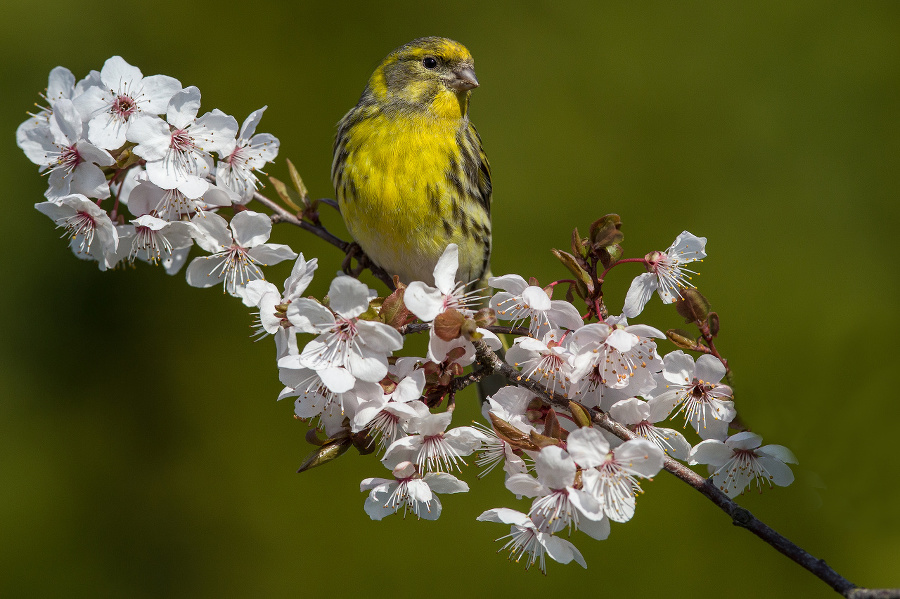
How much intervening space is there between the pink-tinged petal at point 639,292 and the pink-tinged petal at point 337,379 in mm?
554

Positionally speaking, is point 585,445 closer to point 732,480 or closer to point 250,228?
point 732,480

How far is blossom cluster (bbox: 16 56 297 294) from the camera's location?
63.6 inches

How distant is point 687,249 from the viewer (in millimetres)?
1551

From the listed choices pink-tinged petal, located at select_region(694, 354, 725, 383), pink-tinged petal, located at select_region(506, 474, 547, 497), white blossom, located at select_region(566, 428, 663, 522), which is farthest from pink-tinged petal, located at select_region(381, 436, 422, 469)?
pink-tinged petal, located at select_region(694, 354, 725, 383)

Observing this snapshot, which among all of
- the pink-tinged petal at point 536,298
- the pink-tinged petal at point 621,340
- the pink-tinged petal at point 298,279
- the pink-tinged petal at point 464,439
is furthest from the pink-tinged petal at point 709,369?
the pink-tinged petal at point 298,279

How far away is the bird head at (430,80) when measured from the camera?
2523 mm

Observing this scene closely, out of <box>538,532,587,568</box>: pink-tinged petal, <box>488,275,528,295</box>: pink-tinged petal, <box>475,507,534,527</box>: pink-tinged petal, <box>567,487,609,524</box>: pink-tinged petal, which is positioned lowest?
<box>538,532,587,568</box>: pink-tinged petal

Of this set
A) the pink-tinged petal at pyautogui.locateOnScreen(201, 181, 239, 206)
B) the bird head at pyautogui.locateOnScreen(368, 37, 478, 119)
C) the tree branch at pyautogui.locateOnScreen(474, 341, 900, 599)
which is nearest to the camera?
the tree branch at pyautogui.locateOnScreen(474, 341, 900, 599)

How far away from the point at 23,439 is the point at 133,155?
325 centimetres

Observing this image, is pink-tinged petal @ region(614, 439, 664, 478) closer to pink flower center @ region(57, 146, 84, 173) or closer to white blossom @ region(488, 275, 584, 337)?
white blossom @ region(488, 275, 584, 337)

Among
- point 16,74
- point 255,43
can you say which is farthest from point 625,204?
point 16,74

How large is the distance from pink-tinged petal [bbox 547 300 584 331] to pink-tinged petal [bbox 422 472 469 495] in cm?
37

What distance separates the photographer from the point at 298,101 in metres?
4.48

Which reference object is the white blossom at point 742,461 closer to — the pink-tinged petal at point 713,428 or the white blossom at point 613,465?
the pink-tinged petal at point 713,428
